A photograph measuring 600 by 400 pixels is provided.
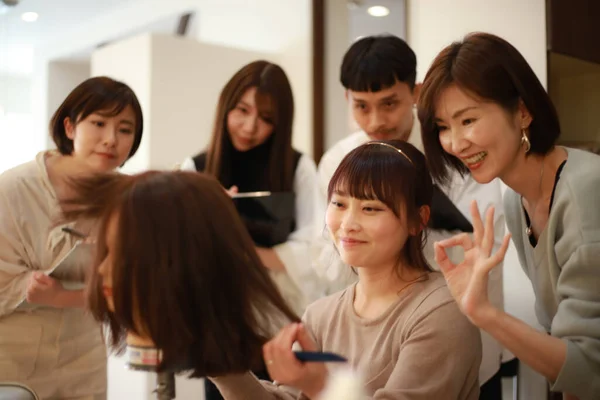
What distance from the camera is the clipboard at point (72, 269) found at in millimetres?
766

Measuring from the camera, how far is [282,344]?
65 cm

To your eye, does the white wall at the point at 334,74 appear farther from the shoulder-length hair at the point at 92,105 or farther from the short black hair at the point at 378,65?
the shoulder-length hair at the point at 92,105

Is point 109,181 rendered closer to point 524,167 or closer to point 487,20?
point 524,167

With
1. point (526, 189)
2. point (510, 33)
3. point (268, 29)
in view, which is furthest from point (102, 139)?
point (268, 29)

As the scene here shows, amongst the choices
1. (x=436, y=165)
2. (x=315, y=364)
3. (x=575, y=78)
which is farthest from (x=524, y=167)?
(x=575, y=78)

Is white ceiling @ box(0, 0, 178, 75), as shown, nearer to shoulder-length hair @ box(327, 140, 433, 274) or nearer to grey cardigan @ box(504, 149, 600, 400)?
shoulder-length hair @ box(327, 140, 433, 274)

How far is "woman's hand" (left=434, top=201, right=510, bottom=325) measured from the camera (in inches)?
30.3

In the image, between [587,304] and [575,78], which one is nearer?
[587,304]

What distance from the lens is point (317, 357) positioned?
0.64 metres

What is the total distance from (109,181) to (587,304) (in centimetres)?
60

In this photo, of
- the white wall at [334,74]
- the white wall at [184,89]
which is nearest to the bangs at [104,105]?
the white wall at [184,89]

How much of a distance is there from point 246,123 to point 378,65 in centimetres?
29

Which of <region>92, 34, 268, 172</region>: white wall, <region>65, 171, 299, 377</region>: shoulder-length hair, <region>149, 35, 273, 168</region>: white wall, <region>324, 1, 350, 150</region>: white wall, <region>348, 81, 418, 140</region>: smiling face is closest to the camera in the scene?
<region>65, 171, 299, 377</region>: shoulder-length hair

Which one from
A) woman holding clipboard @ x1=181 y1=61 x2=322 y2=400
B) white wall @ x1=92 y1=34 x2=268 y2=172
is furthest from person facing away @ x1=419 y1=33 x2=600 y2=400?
white wall @ x1=92 y1=34 x2=268 y2=172
